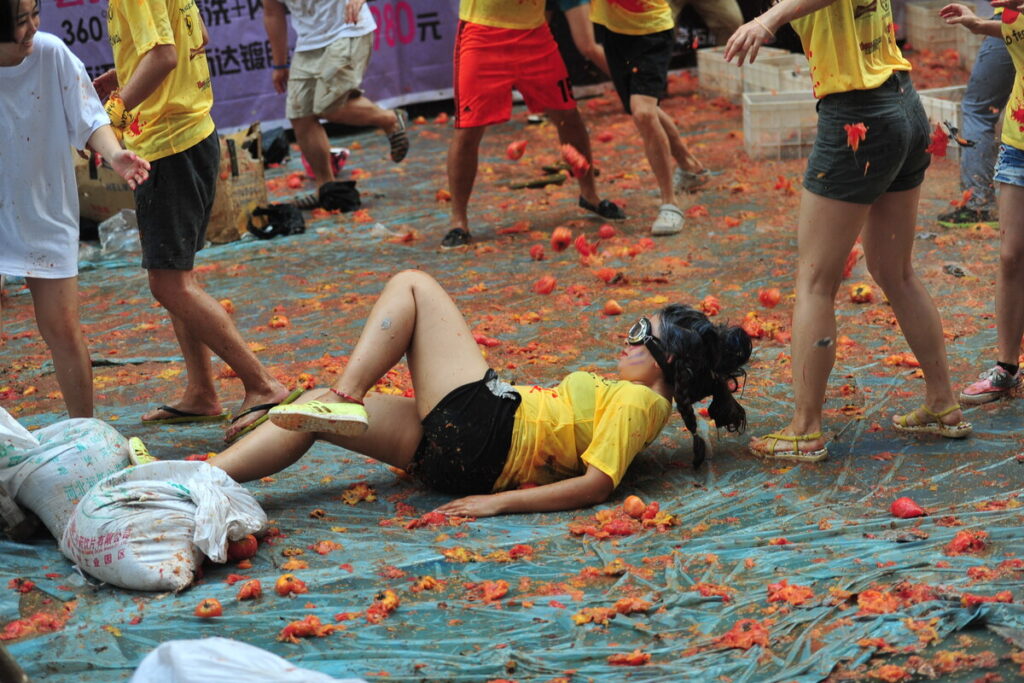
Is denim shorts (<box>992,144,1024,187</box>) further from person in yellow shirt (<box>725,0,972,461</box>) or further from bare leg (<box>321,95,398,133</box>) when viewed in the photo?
bare leg (<box>321,95,398,133</box>)

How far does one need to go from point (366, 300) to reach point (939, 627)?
423 centimetres

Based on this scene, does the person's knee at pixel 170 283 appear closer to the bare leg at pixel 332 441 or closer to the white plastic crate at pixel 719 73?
the bare leg at pixel 332 441

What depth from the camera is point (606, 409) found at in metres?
4.01

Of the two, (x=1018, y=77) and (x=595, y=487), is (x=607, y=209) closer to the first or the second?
(x=1018, y=77)

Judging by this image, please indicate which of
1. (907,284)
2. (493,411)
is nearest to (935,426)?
(907,284)

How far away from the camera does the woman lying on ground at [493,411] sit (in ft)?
13.0

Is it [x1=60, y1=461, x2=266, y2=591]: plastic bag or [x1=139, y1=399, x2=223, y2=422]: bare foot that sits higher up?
[x1=60, y1=461, x2=266, y2=591]: plastic bag

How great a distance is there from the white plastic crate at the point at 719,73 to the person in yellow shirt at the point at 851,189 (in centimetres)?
658

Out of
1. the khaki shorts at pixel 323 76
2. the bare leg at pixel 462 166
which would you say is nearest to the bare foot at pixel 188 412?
the bare leg at pixel 462 166

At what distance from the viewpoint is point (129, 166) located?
4.22m

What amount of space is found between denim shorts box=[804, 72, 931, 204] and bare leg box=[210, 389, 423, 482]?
62.9 inches

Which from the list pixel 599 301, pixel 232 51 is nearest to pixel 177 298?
pixel 599 301

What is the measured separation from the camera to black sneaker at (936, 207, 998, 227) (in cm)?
701

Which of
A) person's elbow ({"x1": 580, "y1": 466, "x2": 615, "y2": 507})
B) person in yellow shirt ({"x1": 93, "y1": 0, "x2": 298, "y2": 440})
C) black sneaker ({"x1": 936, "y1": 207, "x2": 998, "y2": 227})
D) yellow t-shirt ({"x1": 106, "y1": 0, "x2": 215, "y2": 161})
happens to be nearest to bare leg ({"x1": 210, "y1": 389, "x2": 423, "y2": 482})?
person's elbow ({"x1": 580, "y1": 466, "x2": 615, "y2": 507})
